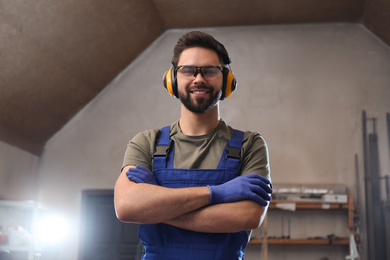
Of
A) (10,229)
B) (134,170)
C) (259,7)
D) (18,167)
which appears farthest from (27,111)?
(134,170)

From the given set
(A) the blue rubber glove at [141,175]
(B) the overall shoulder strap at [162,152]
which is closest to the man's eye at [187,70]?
(B) the overall shoulder strap at [162,152]

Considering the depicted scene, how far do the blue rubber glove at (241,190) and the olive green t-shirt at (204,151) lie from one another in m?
0.07

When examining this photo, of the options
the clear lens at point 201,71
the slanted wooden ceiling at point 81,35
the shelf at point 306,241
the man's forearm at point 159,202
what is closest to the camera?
the man's forearm at point 159,202

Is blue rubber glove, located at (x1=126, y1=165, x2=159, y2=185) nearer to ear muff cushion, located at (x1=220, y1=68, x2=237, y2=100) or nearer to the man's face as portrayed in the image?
the man's face

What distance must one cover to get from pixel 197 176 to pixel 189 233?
184 mm

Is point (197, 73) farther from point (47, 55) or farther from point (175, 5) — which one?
point (175, 5)

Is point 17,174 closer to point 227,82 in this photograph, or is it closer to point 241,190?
point 227,82

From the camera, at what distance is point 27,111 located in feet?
20.2

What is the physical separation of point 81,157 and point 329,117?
3763mm

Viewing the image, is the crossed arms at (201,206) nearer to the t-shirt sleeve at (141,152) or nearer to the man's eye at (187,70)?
the t-shirt sleeve at (141,152)

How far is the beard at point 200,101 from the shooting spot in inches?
60.9

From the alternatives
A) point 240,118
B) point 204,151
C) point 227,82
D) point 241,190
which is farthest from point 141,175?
point 240,118

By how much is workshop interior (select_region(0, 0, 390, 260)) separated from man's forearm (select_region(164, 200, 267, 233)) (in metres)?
4.58

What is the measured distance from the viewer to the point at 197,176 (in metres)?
1.52
